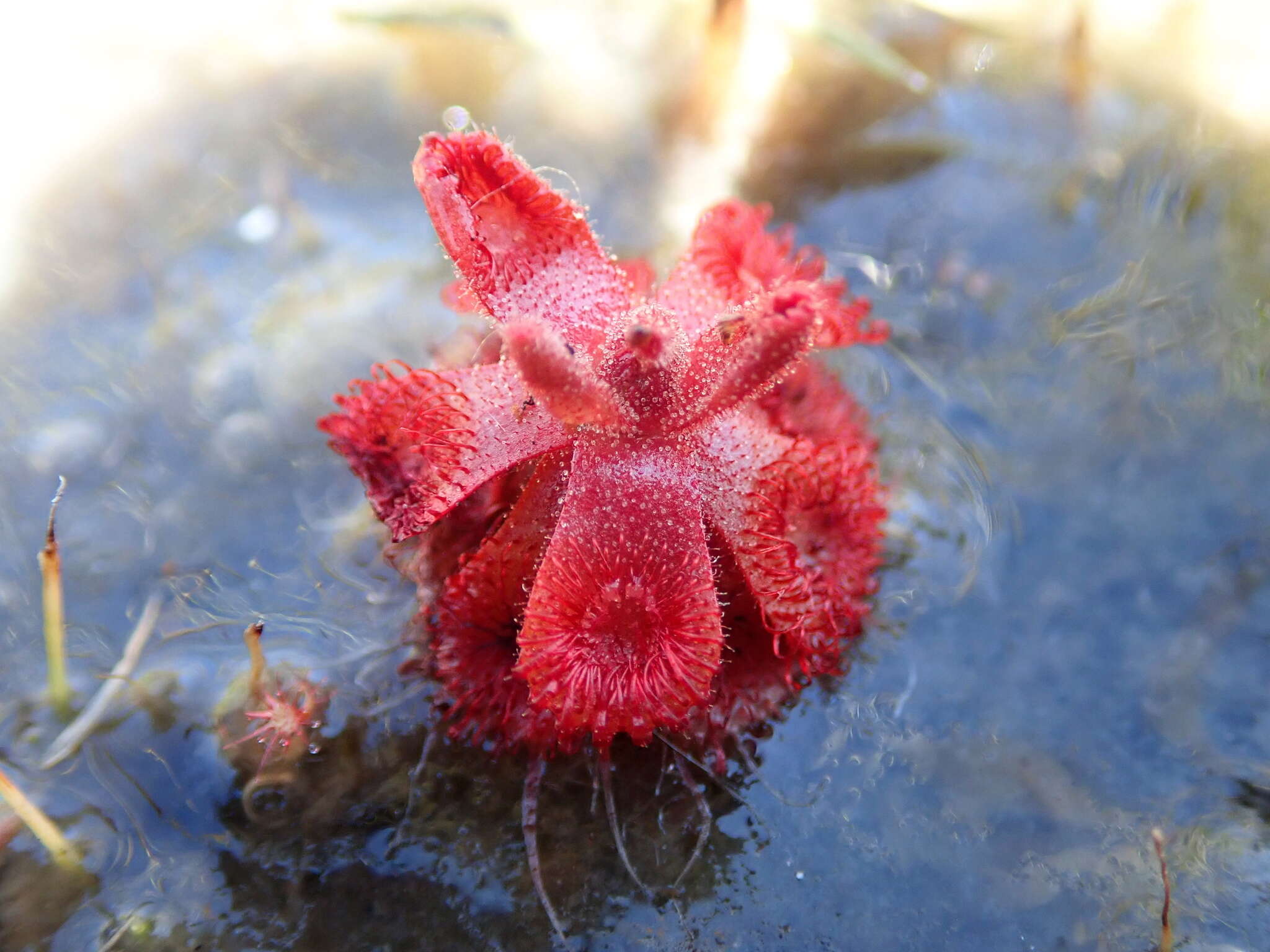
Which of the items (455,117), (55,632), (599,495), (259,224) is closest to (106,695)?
(55,632)

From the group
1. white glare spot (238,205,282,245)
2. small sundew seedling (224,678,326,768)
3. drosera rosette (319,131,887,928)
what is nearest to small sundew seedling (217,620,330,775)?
small sundew seedling (224,678,326,768)

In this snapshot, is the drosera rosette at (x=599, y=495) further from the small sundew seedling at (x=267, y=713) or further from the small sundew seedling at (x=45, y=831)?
the small sundew seedling at (x=45, y=831)

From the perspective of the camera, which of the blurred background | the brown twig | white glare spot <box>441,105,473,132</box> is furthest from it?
white glare spot <box>441,105,473,132</box>

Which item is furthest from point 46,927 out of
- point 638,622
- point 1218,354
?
point 1218,354

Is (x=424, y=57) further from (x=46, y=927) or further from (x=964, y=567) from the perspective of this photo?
(x=46, y=927)

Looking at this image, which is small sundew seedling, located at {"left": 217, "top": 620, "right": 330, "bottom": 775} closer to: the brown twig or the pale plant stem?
the pale plant stem
